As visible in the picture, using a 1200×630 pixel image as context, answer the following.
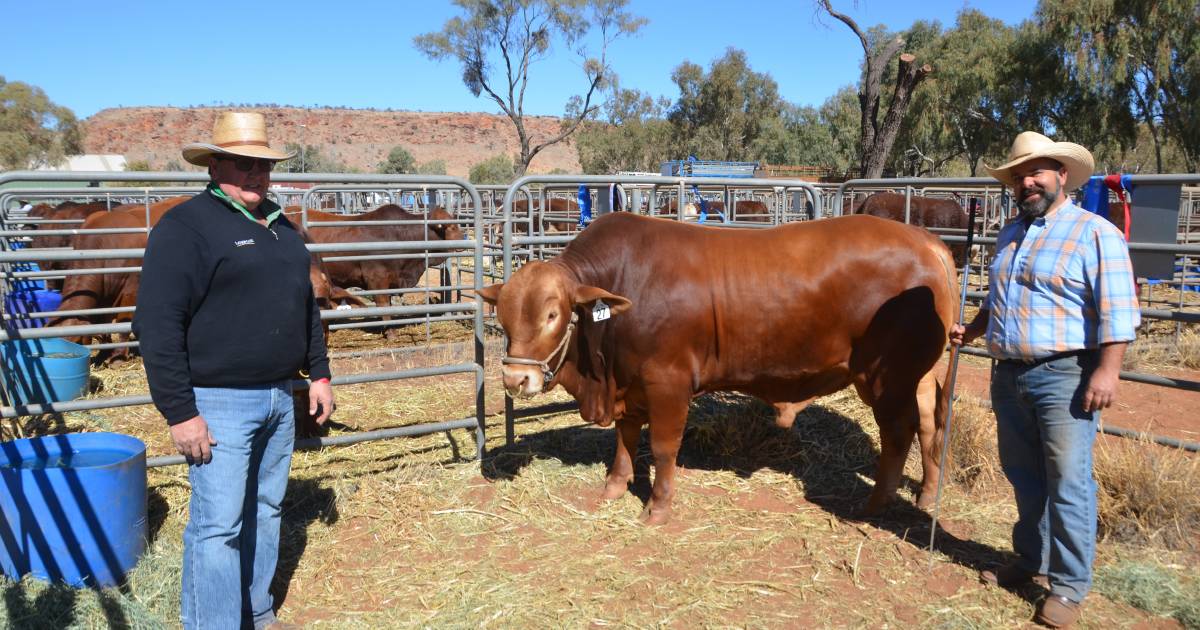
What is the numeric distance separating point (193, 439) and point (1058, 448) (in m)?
3.39

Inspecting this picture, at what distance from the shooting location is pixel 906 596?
354 cm

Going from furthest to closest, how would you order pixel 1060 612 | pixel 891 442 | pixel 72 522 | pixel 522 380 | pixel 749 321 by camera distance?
1. pixel 891 442
2. pixel 749 321
3. pixel 522 380
4. pixel 72 522
5. pixel 1060 612

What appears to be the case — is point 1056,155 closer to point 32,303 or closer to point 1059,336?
point 1059,336

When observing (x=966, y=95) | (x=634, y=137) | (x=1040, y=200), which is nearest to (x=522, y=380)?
(x=1040, y=200)

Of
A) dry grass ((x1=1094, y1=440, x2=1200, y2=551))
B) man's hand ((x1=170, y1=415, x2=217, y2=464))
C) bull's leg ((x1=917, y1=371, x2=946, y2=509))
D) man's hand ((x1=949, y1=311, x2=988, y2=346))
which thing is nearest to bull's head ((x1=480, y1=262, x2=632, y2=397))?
man's hand ((x1=170, y1=415, x2=217, y2=464))

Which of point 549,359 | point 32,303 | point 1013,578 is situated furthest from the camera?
point 32,303

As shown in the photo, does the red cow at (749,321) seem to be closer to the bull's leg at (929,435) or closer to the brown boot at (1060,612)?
the bull's leg at (929,435)

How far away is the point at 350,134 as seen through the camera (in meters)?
83.2

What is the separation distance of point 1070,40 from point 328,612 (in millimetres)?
28375

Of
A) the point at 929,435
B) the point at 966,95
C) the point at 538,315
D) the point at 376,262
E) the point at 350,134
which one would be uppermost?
the point at 350,134

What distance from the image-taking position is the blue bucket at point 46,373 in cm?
613

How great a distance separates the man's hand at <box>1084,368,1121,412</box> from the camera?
2945mm

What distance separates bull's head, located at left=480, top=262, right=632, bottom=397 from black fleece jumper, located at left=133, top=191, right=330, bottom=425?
44.0 inches

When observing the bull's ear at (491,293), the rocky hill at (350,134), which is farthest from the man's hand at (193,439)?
the rocky hill at (350,134)
